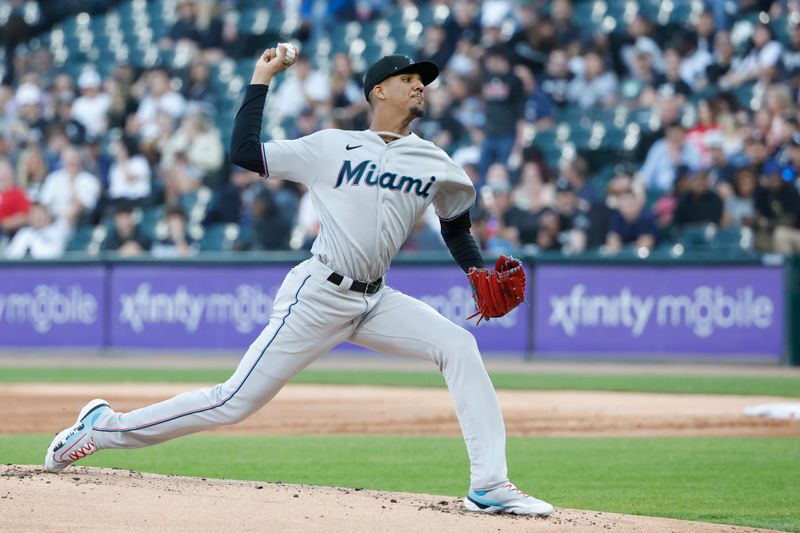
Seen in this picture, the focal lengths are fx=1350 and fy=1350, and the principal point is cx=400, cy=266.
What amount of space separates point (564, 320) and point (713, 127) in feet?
9.26

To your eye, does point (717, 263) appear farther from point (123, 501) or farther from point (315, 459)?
point (123, 501)

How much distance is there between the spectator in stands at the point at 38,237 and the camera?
18078mm

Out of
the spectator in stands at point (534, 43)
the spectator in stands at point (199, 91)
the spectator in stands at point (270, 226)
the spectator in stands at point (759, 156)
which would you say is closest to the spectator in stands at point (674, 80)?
the spectator in stands at point (534, 43)

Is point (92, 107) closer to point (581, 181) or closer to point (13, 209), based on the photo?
point (13, 209)

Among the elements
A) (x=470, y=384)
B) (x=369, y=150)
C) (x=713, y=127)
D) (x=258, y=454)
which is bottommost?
(x=258, y=454)

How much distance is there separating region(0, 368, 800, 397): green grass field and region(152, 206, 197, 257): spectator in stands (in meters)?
2.58

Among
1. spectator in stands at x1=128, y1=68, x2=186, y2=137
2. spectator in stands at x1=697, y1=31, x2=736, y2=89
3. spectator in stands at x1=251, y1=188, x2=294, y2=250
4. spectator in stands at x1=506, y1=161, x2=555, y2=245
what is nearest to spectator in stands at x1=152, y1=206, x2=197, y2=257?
spectator in stands at x1=251, y1=188, x2=294, y2=250

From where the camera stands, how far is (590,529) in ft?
17.1

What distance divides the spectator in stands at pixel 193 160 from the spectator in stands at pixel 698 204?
22.0ft

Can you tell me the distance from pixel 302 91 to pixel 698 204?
6432 mm

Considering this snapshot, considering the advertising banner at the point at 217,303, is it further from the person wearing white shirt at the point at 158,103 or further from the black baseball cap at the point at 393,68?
the black baseball cap at the point at 393,68

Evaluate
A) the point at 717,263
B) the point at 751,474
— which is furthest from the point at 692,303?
the point at 751,474

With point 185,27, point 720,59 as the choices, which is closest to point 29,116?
point 185,27

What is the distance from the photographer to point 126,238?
693 inches
